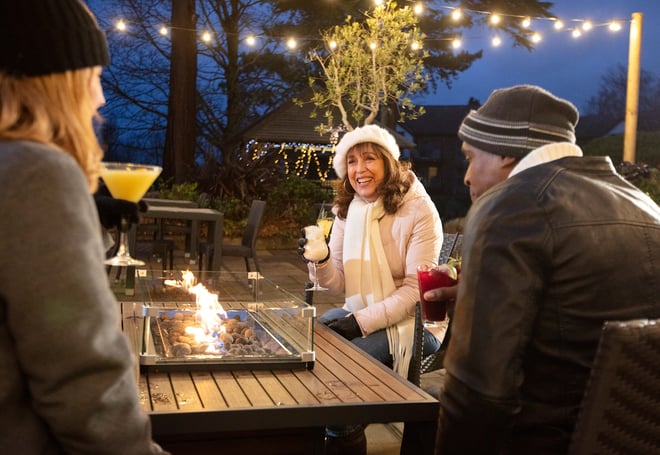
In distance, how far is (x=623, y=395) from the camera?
5.10 feet

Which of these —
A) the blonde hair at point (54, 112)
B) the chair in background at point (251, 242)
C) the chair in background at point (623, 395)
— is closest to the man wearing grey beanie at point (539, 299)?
the chair in background at point (623, 395)

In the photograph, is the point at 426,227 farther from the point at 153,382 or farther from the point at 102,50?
the point at 102,50

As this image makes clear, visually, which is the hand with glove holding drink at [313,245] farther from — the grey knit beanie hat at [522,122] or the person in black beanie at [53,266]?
the person in black beanie at [53,266]

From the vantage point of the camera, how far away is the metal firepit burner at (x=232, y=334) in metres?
2.48

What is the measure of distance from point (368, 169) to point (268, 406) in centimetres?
197

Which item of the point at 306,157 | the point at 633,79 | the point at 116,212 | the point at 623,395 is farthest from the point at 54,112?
the point at 306,157

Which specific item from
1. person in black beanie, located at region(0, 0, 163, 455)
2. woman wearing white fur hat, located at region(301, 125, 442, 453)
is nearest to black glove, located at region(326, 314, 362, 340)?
woman wearing white fur hat, located at region(301, 125, 442, 453)

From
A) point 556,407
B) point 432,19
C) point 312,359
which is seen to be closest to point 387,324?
point 312,359

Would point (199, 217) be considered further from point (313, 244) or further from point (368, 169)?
point (313, 244)

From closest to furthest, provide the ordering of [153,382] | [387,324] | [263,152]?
[153,382] → [387,324] → [263,152]

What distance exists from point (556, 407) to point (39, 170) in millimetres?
1305

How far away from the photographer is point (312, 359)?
8.50 feet

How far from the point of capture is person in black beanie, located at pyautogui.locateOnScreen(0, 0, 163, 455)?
111 cm

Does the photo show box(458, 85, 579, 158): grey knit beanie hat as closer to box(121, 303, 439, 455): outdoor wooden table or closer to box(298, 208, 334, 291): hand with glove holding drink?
box(121, 303, 439, 455): outdoor wooden table
